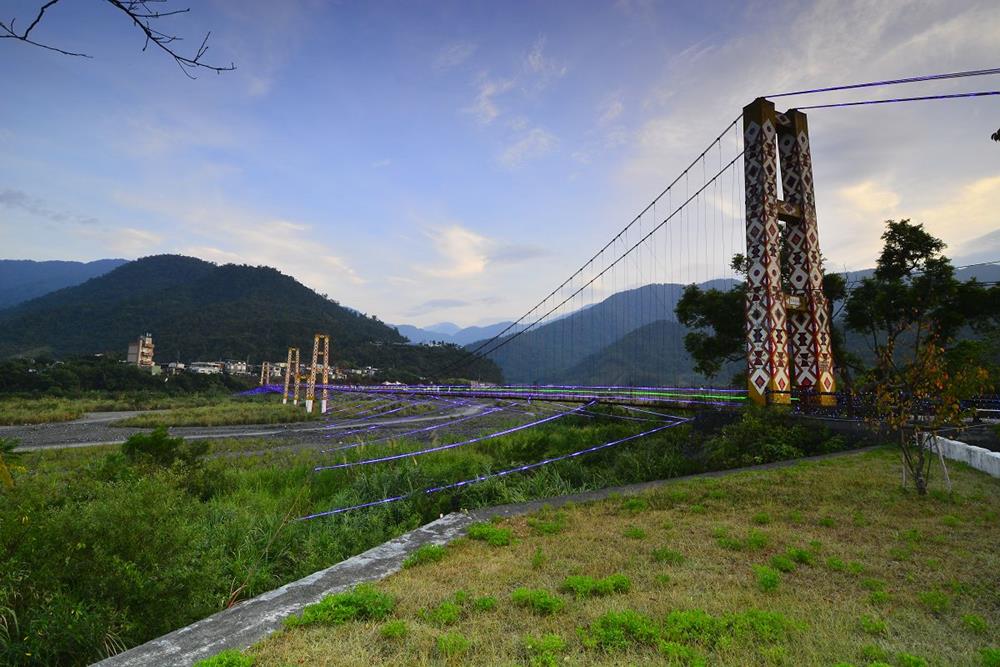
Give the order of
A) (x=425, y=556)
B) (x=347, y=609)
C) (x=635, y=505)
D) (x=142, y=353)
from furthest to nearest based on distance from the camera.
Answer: (x=142, y=353)
(x=635, y=505)
(x=425, y=556)
(x=347, y=609)

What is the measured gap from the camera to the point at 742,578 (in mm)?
5734

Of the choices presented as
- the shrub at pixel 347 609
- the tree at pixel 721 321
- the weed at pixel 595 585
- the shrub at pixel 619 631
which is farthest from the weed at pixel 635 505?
the tree at pixel 721 321

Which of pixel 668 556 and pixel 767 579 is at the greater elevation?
pixel 767 579

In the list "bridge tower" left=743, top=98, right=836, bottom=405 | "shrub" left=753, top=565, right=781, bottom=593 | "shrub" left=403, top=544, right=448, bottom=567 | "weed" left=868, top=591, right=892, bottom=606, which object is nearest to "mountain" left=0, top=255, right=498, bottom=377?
"bridge tower" left=743, top=98, right=836, bottom=405

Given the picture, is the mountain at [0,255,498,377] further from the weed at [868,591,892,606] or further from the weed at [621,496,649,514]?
the weed at [868,591,892,606]

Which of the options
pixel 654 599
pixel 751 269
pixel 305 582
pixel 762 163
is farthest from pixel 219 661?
pixel 762 163

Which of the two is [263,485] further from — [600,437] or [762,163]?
[762,163]

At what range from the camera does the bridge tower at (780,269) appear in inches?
640

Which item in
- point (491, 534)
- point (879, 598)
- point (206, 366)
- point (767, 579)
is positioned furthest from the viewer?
point (206, 366)

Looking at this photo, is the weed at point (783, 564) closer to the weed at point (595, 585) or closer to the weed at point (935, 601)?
the weed at point (935, 601)

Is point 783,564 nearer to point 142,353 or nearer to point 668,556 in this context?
point 668,556

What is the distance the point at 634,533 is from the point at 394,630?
13.7 ft

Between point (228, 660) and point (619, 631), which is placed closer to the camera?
point (228, 660)

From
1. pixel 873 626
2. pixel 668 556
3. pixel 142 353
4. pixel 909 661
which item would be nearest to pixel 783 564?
pixel 668 556
